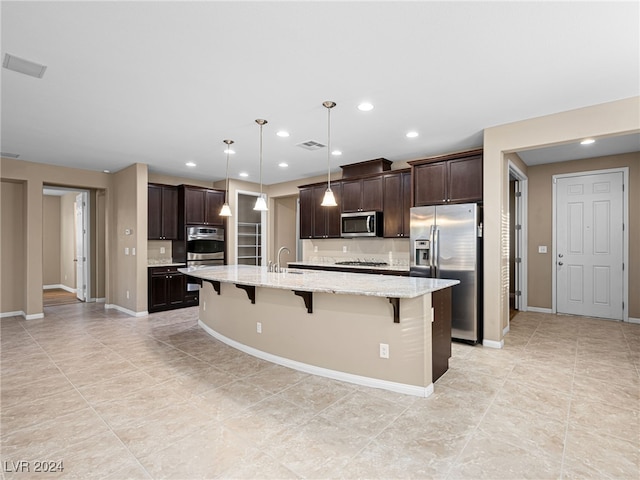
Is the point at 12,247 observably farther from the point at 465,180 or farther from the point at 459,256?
the point at 465,180

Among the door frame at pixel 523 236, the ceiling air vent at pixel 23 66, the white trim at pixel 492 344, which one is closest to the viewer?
the ceiling air vent at pixel 23 66

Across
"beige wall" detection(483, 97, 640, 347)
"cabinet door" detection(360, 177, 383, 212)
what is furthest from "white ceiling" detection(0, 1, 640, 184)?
"cabinet door" detection(360, 177, 383, 212)

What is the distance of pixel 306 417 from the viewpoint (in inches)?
99.7

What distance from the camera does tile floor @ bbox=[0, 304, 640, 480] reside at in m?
2.00

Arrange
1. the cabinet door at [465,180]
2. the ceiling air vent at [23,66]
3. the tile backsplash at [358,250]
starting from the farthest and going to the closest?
the tile backsplash at [358,250]
the cabinet door at [465,180]
the ceiling air vent at [23,66]

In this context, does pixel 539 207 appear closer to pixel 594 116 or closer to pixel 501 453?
pixel 594 116

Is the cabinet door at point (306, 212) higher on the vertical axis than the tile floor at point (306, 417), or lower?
higher

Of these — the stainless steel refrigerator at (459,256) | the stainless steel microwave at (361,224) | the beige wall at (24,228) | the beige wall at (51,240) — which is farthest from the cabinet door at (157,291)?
the beige wall at (51,240)

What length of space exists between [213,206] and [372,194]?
3.53m

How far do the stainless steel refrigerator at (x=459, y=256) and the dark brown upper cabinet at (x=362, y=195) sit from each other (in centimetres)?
124

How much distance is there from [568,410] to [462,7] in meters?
2.95

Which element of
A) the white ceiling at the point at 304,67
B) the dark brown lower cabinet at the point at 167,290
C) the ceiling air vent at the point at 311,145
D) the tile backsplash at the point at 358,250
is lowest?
the dark brown lower cabinet at the point at 167,290

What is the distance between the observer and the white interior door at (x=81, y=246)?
784 cm

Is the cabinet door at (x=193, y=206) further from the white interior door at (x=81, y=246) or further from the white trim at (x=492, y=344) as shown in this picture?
the white trim at (x=492, y=344)
